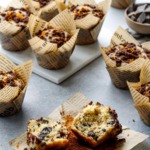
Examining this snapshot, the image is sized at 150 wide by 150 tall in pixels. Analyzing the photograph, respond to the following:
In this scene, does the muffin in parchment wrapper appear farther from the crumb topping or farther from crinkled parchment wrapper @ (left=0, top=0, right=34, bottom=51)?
the crumb topping

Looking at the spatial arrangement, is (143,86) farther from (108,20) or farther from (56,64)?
(108,20)

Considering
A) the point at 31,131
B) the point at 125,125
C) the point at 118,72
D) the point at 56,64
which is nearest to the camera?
the point at 31,131

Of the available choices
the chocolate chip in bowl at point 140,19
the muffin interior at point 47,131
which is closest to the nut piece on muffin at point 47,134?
the muffin interior at point 47,131

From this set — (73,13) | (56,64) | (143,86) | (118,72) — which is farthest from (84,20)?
(143,86)

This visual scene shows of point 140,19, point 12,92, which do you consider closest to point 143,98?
point 12,92

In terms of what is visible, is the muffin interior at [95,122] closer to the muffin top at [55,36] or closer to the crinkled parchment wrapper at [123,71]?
the crinkled parchment wrapper at [123,71]

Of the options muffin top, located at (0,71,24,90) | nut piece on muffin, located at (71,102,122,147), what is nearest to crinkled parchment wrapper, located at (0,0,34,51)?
muffin top, located at (0,71,24,90)

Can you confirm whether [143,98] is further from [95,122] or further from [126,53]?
[126,53]
